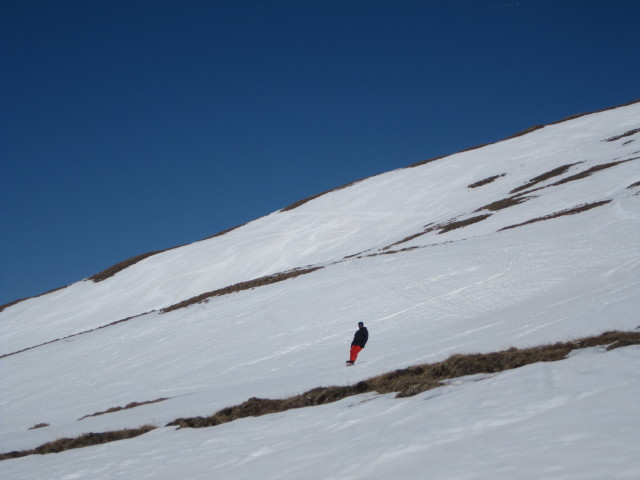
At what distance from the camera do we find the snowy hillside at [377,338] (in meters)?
7.16

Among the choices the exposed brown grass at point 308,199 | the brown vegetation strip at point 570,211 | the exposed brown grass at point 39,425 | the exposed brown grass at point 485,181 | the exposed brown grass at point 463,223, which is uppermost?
the exposed brown grass at point 308,199

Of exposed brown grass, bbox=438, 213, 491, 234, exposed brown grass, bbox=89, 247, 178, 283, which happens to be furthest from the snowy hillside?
exposed brown grass, bbox=89, 247, 178, 283

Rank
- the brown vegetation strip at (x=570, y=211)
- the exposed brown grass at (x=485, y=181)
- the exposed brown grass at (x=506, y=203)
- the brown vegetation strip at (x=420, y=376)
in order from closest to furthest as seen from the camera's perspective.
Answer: the brown vegetation strip at (x=420, y=376)
the brown vegetation strip at (x=570, y=211)
the exposed brown grass at (x=506, y=203)
the exposed brown grass at (x=485, y=181)

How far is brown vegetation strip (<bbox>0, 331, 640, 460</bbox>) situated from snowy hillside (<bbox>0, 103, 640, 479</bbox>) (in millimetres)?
591

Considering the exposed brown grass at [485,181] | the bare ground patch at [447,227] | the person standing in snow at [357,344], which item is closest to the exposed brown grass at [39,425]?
the person standing in snow at [357,344]

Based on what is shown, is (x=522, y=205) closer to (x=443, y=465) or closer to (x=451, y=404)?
(x=451, y=404)

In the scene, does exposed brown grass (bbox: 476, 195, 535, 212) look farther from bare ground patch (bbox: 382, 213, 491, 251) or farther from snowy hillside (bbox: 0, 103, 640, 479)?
bare ground patch (bbox: 382, 213, 491, 251)

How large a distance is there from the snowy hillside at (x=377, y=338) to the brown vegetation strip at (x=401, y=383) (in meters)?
0.59

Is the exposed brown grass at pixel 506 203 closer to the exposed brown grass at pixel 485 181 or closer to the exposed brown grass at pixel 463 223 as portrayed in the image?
the exposed brown grass at pixel 463 223

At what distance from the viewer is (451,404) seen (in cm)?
878

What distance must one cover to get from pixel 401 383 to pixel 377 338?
8.48 meters

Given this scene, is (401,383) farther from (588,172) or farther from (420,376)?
(588,172)

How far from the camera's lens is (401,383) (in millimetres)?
11500

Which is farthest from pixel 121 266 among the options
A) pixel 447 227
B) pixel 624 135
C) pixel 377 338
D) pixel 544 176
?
pixel 624 135
